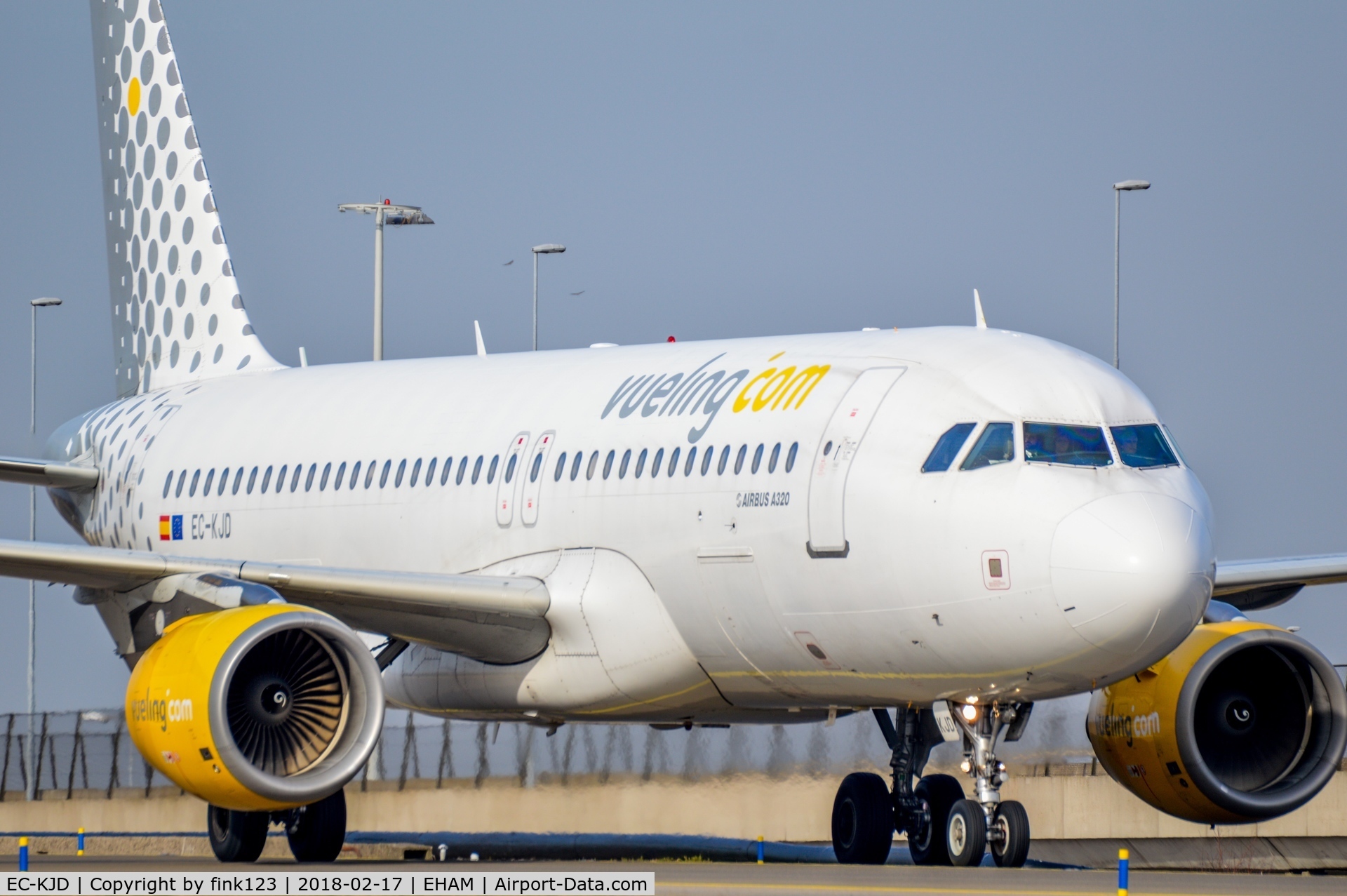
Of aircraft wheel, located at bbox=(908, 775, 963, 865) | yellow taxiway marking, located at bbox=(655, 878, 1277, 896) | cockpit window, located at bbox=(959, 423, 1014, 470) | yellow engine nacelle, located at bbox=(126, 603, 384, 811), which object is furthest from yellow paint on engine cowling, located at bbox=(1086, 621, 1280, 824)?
yellow engine nacelle, located at bbox=(126, 603, 384, 811)

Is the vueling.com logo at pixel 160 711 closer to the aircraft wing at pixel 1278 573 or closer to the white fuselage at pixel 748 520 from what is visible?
the white fuselage at pixel 748 520

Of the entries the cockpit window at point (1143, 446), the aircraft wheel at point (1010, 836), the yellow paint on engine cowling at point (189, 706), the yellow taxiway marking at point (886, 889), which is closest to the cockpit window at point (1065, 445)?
the cockpit window at point (1143, 446)

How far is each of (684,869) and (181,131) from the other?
14.7 m

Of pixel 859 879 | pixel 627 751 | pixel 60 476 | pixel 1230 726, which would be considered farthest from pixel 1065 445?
pixel 60 476

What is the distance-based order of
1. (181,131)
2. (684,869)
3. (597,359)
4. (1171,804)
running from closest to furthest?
(684,869), (1171,804), (597,359), (181,131)

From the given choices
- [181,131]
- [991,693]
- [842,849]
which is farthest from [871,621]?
[181,131]

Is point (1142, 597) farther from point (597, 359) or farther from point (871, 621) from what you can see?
point (597, 359)

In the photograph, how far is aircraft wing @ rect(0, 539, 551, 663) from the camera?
1766 cm

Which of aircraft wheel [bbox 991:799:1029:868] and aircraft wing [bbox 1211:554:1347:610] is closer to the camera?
aircraft wheel [bbox 991:799:1029:868]

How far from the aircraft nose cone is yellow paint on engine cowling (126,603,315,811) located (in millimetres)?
5789

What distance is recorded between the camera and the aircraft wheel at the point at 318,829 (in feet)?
62.6

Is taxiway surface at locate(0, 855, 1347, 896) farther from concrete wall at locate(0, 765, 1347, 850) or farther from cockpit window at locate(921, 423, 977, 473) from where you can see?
concrete wall at locate(0, 765, 1347, 850)

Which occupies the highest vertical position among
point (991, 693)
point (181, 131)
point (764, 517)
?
point (181, 131)

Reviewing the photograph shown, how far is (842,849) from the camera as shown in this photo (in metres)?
19.2
